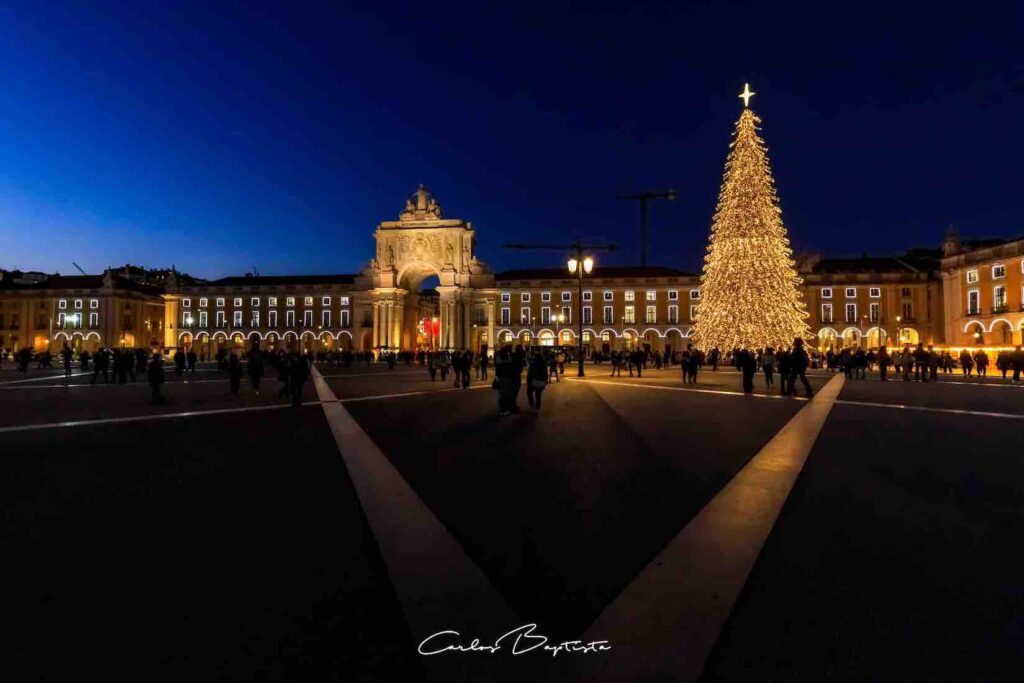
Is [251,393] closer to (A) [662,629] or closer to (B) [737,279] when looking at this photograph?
(A) [662,629]

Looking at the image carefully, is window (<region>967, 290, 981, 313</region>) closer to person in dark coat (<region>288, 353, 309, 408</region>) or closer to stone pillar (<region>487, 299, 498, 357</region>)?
stone pillar (<region>487, 299, 498, 357</region>)

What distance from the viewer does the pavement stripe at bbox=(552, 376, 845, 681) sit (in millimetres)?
2826

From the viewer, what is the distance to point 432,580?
151 inches

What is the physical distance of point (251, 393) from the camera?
2089cm

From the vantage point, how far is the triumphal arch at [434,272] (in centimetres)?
8219

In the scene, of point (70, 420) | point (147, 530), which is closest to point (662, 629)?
point (147, 530)

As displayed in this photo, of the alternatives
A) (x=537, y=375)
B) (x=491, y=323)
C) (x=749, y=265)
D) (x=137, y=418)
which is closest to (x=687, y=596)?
(x=537, y=375)

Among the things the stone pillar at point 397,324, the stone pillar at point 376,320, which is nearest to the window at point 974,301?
the stone pillar at point 397,324

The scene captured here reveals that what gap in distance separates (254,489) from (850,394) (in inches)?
712

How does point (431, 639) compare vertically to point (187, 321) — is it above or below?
below

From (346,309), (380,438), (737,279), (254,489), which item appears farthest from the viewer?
(346,309)
